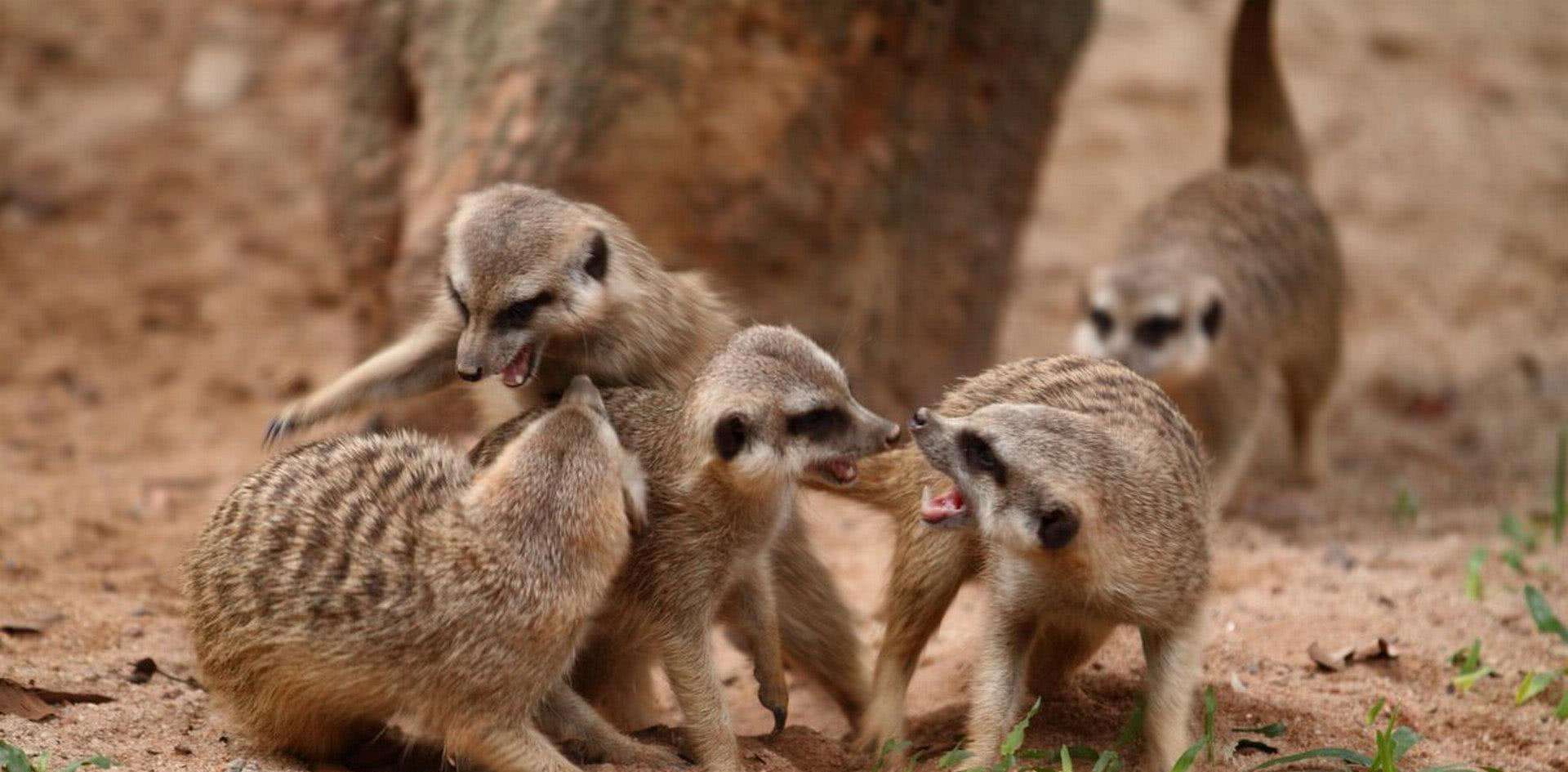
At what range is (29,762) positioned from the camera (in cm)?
284

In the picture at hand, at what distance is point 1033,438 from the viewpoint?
9.87 feet

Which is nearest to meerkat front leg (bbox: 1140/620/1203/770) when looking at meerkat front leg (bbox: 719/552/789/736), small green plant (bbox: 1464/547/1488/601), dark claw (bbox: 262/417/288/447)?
meerkat front leg (bbox: 719/552/789/736)

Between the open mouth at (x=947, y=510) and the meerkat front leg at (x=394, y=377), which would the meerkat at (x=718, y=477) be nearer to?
the open mouth at (x=947, y=510)

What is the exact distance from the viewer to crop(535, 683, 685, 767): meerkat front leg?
3.16 meters

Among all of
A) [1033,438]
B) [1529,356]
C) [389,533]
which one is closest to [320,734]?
[389,533]

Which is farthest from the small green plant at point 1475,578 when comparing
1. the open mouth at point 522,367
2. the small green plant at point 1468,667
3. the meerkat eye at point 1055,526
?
the open mouth at point 522,367

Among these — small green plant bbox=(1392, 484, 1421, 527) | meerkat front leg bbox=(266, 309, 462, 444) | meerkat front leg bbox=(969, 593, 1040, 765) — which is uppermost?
meerkat front leg bbox=(266, 309, 462, 444)

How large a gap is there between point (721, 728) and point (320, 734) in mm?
765

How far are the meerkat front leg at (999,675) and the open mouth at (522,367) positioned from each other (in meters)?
1.11

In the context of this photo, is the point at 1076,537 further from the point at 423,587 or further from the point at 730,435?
the point at 423,587

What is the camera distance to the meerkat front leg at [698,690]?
3.14 meters

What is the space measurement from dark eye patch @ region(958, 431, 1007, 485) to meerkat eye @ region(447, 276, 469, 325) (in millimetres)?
1217

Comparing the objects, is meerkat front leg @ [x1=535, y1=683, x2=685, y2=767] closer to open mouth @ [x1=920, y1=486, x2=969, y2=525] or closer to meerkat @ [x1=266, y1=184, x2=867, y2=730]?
meerkat @ [x1=266, y1=184, x2=867, y2=730]

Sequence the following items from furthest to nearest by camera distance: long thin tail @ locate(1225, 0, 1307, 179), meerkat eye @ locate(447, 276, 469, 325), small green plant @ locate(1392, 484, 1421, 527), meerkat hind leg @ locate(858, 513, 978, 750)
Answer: long thin tail @ locate(1225, 0, 1307, 179), small green plant @ locate(1392, 484, 1421, 527), meerkat eye @ locate(447, 276, 469, 325), meerkat hind leg @ locate(858, 513, 978, 750)
